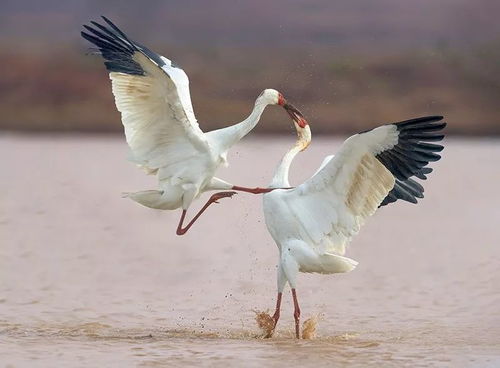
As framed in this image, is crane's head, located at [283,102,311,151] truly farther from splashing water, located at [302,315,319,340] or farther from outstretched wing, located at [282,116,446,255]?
splashing water, located at [302,315,319,340]

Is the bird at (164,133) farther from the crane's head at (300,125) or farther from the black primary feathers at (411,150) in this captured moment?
the black primary feathers at (411,150)

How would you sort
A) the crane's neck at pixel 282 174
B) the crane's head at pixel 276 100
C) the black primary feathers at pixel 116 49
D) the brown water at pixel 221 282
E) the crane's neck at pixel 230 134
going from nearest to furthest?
1. the brown water at pixel 221 282
2. the black primary feathers at pixel 116 49
3. the crane's neck at pixel 282 174
4. the crane's neck at pixel 230 134
5. the crane's head at pixel 276 100

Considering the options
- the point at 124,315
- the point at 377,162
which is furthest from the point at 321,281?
the point at 377,162

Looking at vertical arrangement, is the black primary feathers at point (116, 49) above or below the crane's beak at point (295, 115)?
above

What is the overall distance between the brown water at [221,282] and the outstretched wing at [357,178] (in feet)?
2.90

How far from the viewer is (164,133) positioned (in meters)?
11.1

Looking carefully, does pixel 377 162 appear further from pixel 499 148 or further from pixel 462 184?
pixel 499 148

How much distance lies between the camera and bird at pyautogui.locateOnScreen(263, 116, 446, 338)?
10164 mm

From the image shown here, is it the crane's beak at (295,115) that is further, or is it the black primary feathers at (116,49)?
the crane's beak at (295,115)

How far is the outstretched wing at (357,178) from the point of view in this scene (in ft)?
33.2

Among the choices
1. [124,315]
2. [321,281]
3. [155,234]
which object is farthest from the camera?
[155,234]

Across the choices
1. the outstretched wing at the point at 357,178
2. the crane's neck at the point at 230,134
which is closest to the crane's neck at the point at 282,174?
the outstretched wing at the point at 357,178

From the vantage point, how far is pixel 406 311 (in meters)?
12.3

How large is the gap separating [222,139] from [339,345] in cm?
190
